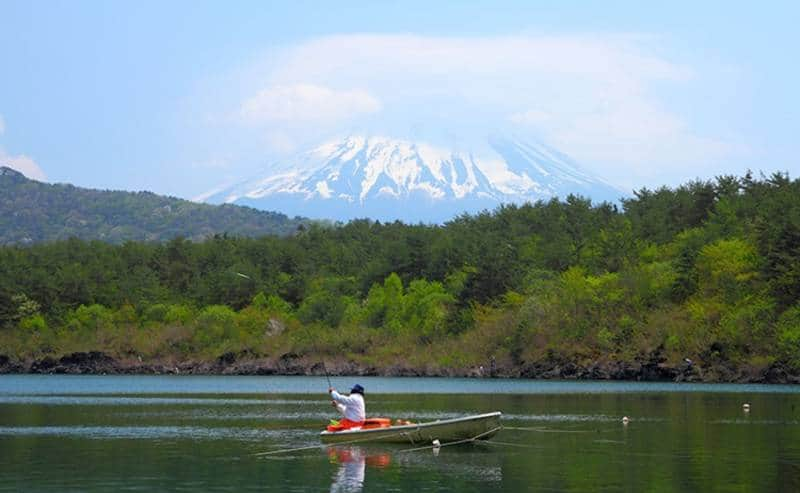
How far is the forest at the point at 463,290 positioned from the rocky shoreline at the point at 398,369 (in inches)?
24.3

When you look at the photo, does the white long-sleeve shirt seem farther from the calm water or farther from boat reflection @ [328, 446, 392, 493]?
the calm water

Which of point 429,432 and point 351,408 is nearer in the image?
point 429,432

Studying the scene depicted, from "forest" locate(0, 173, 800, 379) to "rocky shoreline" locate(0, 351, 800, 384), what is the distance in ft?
2.03

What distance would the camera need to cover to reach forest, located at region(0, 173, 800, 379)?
88750 mm

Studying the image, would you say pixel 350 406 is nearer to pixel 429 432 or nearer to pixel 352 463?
pixel 429 432

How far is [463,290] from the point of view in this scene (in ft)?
377

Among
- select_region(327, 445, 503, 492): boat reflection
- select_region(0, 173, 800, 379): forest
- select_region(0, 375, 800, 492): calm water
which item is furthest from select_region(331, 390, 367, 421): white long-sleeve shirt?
select_region(0, 173, 800, 379): forest

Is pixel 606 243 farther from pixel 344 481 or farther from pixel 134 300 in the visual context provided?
pixel 344 481

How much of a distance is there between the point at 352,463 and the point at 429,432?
4189mm

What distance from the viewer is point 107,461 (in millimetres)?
34188

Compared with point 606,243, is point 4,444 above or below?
below

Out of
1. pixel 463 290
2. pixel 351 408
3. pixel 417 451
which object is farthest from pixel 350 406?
pixel 463 290

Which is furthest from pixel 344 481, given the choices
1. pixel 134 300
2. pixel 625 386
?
pixel 134 300

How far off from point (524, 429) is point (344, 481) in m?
14.4
